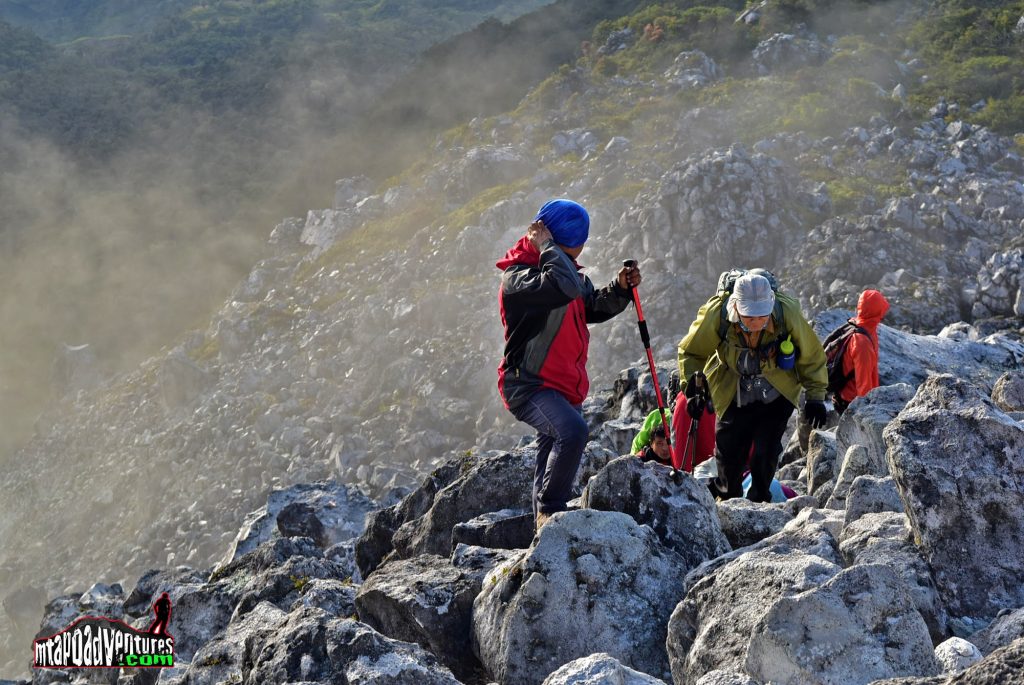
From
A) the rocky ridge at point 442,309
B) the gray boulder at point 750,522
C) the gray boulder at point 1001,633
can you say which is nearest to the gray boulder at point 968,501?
the gray boulder at point 1001,633

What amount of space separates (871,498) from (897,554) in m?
1.22

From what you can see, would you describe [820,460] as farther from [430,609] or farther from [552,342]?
[430,609]

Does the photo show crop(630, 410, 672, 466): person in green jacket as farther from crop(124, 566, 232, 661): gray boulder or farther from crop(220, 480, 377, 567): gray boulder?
crop(220, 480, 377, 567): gray boulder

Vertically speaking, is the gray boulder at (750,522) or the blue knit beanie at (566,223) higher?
the blue knit beanie at (566,223)

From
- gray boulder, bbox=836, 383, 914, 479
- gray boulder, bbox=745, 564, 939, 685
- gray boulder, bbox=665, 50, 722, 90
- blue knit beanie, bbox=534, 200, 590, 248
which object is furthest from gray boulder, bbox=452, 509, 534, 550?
gray boulder, bbox=665, 50, 722, 90

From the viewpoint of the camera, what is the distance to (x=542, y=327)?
7020 millimetres

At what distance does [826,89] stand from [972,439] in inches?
1593

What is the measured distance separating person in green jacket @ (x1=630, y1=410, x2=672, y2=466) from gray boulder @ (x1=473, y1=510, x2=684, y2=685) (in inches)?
135

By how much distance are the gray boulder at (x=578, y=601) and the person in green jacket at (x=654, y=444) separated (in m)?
3.43

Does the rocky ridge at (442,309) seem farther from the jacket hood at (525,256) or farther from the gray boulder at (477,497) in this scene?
the jacket hood at (525,256)

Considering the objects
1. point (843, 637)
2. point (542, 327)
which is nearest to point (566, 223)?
point (542, 327)

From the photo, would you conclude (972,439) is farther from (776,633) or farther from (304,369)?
(304,369)

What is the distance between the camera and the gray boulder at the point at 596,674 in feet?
13.7

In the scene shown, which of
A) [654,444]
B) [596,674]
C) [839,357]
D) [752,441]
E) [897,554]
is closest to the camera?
[596,674]
